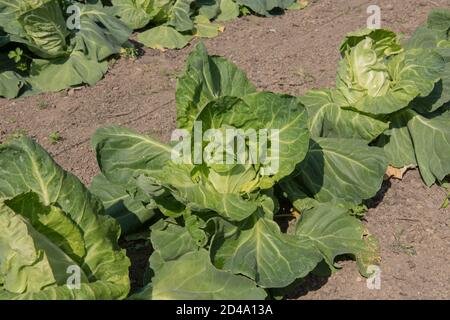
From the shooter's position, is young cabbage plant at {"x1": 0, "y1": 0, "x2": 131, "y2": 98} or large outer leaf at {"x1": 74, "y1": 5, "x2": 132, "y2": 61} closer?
young cabbage plant at {"x1": 0, "y1": 0, "x2": 131, "y2": 98}

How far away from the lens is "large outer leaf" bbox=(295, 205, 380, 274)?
4316 mm

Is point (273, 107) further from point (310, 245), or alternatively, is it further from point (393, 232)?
point (393, 232)

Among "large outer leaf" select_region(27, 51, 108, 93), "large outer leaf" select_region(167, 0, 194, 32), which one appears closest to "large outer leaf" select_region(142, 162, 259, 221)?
"large outer leaf" select_region(27, 51, 108, 93)

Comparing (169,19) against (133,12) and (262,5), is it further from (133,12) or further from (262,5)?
(262,5)

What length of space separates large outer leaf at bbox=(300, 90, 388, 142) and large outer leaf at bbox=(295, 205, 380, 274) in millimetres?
834

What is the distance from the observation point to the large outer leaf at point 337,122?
16.7ft

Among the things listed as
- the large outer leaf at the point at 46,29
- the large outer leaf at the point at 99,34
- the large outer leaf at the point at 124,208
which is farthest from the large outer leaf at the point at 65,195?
the large outer leaf at the point at 99,34

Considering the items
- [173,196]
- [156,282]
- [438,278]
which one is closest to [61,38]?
[173,196]

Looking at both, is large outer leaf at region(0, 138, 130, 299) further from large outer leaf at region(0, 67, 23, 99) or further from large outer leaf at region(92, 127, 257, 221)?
large outer leaf at region(0, 67, 23, 99)

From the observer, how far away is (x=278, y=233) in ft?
13.8

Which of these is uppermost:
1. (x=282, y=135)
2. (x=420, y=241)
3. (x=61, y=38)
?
(x=282, y=135)

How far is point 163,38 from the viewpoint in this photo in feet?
25.0

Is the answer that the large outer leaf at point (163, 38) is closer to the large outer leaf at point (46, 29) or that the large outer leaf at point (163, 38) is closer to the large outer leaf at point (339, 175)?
the large outer leaf at point (46, 29)

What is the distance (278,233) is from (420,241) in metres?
1.24
